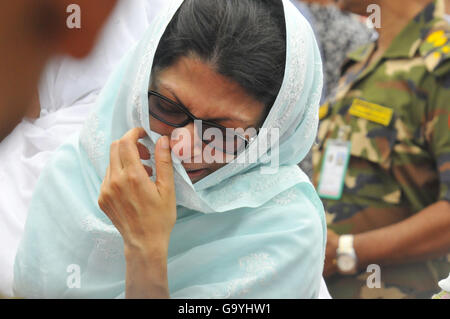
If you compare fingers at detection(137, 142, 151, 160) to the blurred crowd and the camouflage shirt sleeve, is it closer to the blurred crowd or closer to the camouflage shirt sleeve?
the blurred crowd

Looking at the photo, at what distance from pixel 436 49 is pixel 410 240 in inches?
24.4

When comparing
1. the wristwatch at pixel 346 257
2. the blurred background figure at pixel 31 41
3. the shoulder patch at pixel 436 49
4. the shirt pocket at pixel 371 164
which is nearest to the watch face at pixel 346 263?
the wristwatch at pixel 346 257

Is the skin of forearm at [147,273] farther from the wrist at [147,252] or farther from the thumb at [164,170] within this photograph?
the thumb at [164,170]

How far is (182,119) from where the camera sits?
Result: 1070mm

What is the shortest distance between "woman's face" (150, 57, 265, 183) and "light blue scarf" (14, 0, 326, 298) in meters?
0.03

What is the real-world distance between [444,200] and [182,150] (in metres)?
1.07

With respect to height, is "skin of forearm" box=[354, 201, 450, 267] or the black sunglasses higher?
the black sunglasses

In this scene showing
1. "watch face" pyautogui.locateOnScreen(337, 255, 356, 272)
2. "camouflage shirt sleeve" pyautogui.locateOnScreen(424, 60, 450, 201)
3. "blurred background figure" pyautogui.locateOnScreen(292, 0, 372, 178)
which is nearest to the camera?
"camouflage shirt sleeve" pyautogui.locateOnScreen(424, 60, 450, 201)

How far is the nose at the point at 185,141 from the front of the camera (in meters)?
1.06

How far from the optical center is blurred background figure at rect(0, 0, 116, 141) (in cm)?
150

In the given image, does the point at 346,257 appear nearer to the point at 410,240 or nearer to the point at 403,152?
the point at 410,240

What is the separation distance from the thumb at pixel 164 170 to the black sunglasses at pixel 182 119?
6cm

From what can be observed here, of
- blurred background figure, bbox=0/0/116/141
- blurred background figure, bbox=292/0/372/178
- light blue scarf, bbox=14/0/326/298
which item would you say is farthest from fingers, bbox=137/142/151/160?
blurred background figure, bbox=292/0/372/178
